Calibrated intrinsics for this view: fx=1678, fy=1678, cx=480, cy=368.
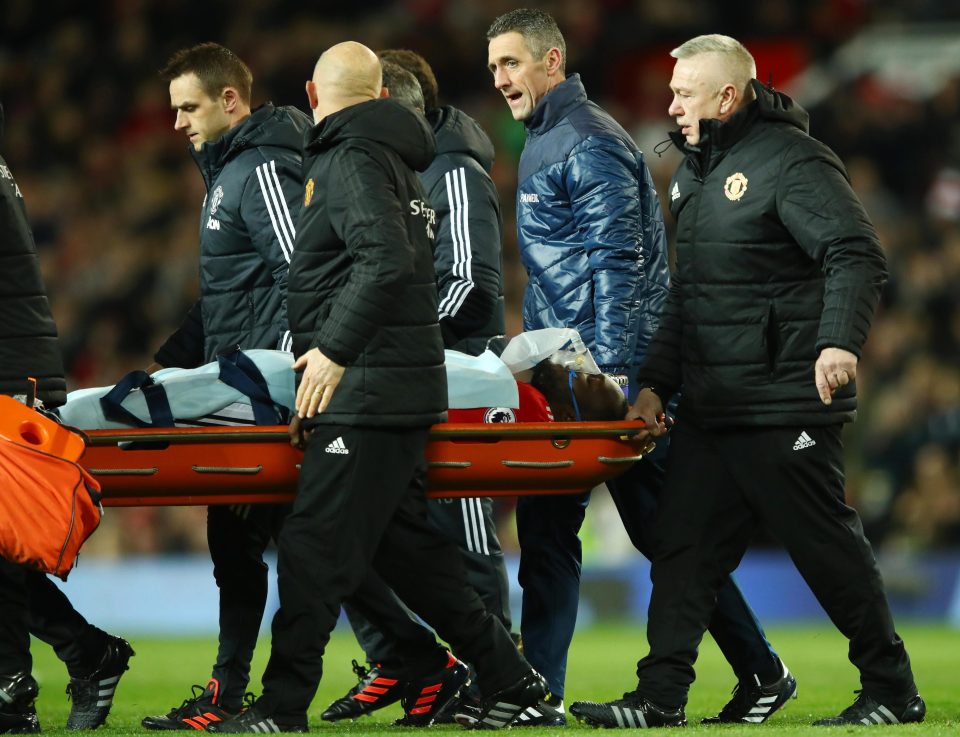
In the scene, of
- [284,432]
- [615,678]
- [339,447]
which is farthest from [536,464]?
[615,678]

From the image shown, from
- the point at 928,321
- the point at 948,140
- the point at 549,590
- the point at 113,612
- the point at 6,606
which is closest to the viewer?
the point at 6,606

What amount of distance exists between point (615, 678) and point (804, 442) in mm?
3116

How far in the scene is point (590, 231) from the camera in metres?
5.59

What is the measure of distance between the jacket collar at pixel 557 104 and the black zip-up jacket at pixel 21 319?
5.98 feet

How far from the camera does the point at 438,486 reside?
498cm

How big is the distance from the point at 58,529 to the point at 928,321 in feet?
32.3

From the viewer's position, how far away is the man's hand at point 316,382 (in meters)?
4.54

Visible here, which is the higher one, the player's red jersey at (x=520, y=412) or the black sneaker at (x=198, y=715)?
the player's red jersey at (x=520, y=412)

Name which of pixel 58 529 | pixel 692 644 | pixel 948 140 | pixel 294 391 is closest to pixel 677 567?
pixel 692 644

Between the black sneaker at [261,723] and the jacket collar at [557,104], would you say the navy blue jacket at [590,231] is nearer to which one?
the jacket collar at [557,104]

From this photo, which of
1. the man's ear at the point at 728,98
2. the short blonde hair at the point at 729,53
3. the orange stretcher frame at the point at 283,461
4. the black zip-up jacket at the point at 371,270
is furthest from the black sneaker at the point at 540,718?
the short blonde hair at the point at 729,53

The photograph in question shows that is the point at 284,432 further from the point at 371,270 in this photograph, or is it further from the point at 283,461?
the point at 371,270

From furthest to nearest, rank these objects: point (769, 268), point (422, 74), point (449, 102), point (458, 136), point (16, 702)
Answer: point (449, 102) < point (422, 74) < point (458, 136) < point (769, 268) < point (16, 702)

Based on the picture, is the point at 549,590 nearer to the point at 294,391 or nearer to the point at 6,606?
the point at 294,391
